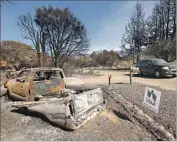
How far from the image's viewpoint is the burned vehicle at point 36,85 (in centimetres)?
956

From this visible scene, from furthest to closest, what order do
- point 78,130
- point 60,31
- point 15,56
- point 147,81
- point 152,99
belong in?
point 60,31 → point 15,56 → point 147,81 → point 152,99 → point 78,130

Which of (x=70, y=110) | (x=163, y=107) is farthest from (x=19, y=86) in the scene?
(x=163, y=107)

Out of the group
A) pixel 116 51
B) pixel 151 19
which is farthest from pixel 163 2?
pixel 116 51

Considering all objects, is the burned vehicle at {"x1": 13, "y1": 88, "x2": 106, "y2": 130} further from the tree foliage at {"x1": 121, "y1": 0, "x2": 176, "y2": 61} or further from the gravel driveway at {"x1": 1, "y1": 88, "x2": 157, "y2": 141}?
the tree foliage at {"x1": 121, "y1": 0, "x2": 176, "y2": 61}

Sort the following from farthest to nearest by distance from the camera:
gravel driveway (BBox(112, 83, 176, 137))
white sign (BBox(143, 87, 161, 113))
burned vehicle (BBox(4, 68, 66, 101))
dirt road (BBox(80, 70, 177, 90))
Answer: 1. dirt road (BBox(80, 70, 177, 90))
2. burned vehicle (BBox(4, 68, 66, 101))
3. white sign (BBox(143, 87, 161, 113))
4. gravel driveway (BBox(112, 83, 176, 137))

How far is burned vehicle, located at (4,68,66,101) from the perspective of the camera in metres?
9.56

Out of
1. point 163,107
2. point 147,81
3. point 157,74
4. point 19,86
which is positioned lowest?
point 147,81

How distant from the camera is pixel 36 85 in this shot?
970 centimetres

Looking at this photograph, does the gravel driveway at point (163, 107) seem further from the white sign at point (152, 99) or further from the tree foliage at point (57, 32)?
the tree foliage at point (57, 32)

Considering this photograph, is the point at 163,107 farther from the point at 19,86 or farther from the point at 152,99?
the point at 19,86

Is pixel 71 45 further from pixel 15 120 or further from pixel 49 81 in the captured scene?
pixel 15 120

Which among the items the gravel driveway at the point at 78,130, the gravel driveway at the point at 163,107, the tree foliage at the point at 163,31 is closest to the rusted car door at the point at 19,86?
the gravel driveway at the point at 78,130

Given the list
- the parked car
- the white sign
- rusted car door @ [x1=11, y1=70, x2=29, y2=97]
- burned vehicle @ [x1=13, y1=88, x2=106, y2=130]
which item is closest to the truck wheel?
the parked car

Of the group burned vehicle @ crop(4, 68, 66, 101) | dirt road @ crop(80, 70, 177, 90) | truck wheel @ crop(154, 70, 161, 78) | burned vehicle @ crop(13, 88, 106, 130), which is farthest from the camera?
truck wheel @ crop(154, 70, 161, 78)
